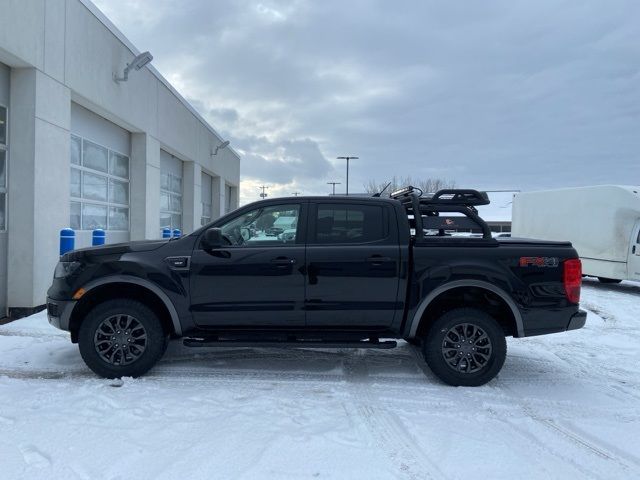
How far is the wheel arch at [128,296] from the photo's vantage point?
15.2 feet

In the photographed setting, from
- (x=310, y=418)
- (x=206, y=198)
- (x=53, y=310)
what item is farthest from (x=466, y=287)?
(x=206, y=198)

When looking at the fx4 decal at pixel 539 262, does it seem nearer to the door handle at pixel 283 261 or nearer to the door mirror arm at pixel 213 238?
the door handle at pixel 283 261

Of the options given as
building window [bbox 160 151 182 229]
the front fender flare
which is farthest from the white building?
the front fender flare

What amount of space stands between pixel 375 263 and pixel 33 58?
6.36 metres

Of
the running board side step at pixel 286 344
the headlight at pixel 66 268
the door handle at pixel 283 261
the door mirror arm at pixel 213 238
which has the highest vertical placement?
the door mirror arm at pixel 213 238

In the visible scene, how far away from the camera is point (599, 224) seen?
12930 millimetres

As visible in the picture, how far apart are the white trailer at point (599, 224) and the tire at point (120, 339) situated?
40.4ft

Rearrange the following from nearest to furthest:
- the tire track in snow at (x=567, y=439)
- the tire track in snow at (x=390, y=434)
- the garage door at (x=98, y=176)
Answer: the tire track in snow at (x=390, y=434) < the tire track in snow at (x=567, y=439) < the garage door at (x=98, y=176)

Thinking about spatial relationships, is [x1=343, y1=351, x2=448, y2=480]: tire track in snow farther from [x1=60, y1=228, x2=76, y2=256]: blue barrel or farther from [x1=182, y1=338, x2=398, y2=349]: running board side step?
[x1=60, y1=228, x2=76, y2=256]: blue barrel

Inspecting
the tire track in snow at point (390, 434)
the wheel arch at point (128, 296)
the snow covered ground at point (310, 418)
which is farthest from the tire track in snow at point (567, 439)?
the wheel arch at point (128, 296)

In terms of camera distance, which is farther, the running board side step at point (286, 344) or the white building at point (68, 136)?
the white building at point (68, 136)

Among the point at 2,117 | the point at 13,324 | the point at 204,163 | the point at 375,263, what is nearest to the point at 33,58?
the point at 2,117

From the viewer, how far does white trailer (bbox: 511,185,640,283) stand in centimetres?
1226

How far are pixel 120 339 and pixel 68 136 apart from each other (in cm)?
524
